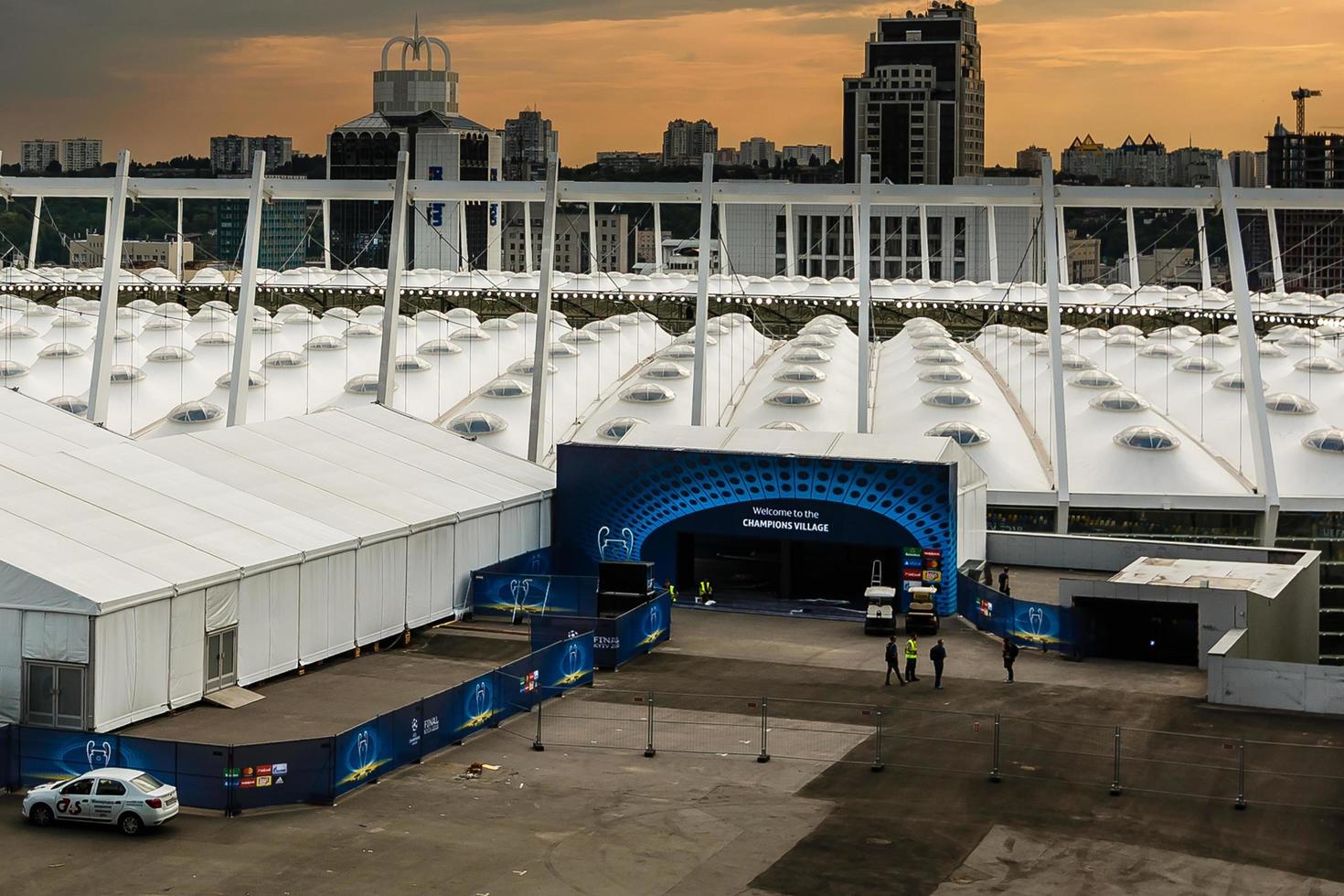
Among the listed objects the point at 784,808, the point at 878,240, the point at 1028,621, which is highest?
the point at 878,240

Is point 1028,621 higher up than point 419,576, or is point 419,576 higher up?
point 419,576

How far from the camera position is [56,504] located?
41.3 meters

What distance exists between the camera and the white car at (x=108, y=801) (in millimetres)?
29938

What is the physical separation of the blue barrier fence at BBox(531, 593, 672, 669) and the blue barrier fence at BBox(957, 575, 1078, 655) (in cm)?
912

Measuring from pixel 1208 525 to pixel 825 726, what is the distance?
2387 cm

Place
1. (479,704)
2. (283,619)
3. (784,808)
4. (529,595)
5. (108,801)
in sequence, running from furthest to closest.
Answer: (529,595)
(283,619)
(479,704)
(784,808)
(108,801)

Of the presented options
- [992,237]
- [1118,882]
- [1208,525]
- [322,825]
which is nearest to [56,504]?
[322,825]

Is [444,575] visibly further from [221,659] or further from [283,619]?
[221,659]

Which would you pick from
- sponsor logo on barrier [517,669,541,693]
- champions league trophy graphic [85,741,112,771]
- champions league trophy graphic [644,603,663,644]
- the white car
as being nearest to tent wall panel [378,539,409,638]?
champions league trophy graphic [644,603,663,644]

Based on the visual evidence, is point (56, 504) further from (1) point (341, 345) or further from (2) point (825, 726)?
(1) point (341, 345)

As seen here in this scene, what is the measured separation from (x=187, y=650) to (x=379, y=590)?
8239 millimetres

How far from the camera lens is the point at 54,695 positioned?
1403 inches

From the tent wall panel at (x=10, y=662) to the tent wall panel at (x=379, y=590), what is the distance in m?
10.1

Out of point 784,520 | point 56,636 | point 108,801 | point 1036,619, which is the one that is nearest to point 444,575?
point 784,520
